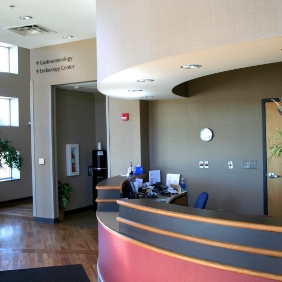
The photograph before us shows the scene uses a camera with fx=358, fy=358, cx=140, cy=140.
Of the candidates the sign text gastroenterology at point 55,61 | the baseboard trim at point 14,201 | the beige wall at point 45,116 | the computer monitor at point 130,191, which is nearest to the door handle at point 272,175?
the computer monitor at point 130,191

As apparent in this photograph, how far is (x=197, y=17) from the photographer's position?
2936mm

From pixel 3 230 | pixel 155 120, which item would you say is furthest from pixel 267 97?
pixel 3 230

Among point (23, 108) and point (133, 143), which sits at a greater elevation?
point (23, 108)

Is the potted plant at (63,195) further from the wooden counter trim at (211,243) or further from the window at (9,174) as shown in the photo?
the wooden counter trim at (211,243)

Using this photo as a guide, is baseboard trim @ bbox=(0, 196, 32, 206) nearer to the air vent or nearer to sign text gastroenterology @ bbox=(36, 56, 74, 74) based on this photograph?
sign text gastroenterology @ bbox=(36, 56, 74, 74)

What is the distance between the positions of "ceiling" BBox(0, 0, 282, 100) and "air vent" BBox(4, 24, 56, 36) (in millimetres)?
101

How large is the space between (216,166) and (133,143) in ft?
5.11

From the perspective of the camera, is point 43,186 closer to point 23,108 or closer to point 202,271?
point 23,108

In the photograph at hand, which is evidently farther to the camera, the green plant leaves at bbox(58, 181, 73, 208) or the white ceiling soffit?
the green plant leaves at bbox(58, 181, 73, 208)

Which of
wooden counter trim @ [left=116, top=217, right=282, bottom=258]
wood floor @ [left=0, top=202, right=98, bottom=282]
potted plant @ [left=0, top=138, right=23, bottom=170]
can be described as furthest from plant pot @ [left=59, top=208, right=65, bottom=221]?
wooden counter trim @ [left=116, top=217, right=282, bottom=258]

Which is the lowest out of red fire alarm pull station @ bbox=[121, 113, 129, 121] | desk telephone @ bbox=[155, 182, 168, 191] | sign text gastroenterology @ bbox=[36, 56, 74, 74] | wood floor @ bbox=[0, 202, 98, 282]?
wood floor @ bbox=[0, 202, 98, 282]

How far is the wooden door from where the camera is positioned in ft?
18.5

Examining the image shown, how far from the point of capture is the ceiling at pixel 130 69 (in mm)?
3074

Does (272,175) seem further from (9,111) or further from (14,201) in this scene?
(9,111)
